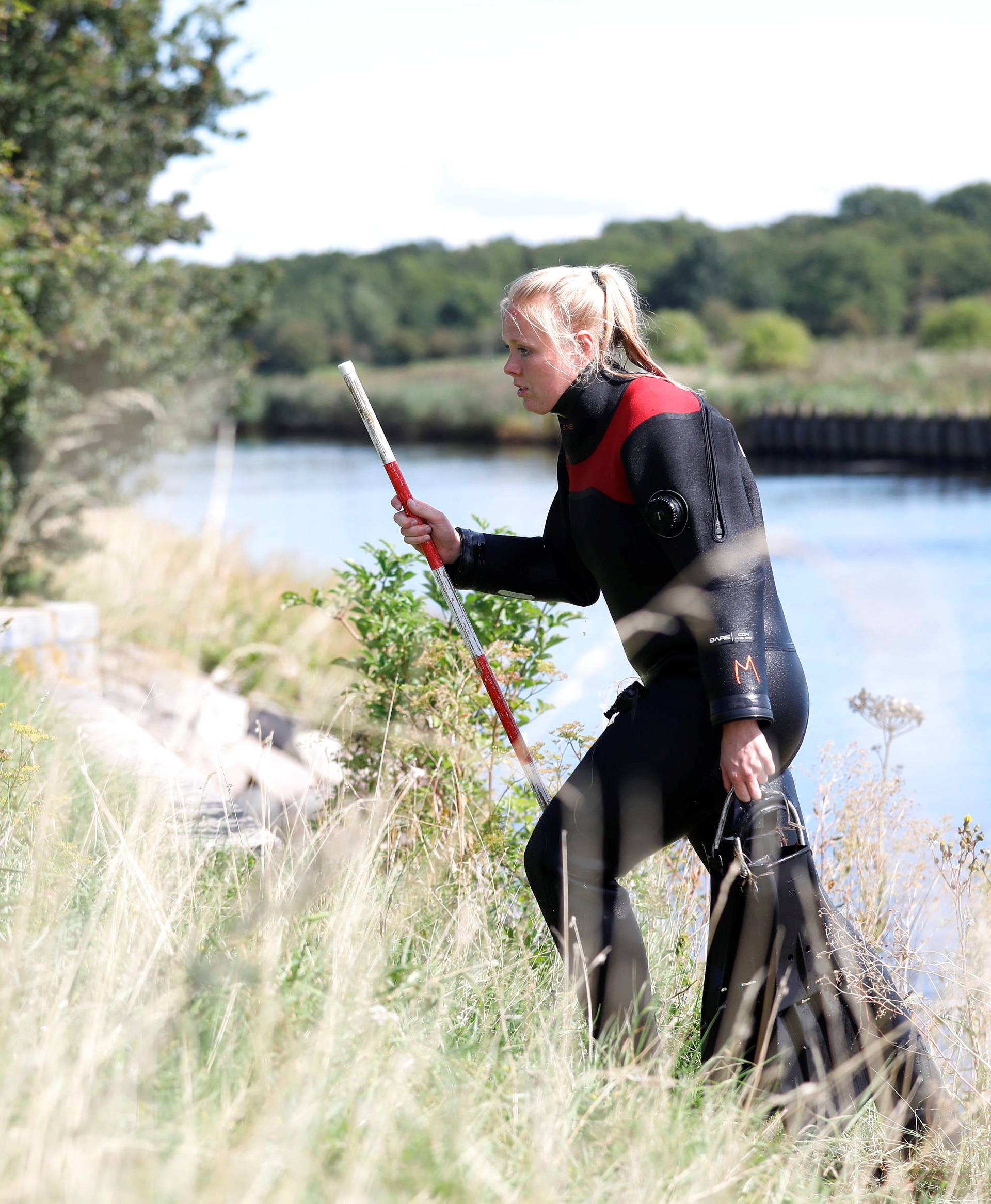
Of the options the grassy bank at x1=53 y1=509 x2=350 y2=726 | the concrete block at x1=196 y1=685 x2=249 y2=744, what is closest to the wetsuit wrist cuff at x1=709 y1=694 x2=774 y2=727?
the concrete block at x1=196 y1=685 x2=249 y2=744

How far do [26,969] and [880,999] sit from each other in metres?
1.83

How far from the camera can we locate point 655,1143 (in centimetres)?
225

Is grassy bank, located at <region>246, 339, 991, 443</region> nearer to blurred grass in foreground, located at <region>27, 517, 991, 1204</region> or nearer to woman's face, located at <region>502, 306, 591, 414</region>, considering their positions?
blurred grass in foreground, located at <region>27, 517, 991, 1204</region>

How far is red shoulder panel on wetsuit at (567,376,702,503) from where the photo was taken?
115 inches

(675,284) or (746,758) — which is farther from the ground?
(675,284)

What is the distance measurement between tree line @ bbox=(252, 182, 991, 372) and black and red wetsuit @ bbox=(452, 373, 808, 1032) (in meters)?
58.0

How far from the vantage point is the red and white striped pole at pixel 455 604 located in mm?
3336

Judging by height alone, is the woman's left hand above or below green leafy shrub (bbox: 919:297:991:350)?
below

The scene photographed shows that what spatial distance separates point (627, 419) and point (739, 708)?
687mm

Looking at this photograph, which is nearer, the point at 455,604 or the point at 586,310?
the point at 586,310

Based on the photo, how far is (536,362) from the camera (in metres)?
3.12

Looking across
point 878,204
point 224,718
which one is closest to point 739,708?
point 224,718

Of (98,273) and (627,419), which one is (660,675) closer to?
(627,419)

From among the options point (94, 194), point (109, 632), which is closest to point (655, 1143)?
point (109, 632)
